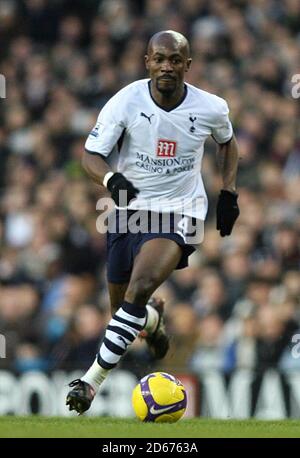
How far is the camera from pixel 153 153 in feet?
27.5

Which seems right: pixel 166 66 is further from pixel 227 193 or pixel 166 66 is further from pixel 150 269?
pixel 150 269

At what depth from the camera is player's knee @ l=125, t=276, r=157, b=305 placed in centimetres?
795

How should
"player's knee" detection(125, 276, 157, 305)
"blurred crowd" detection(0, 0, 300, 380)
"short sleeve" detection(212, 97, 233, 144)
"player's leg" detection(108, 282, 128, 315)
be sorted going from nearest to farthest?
"player's knee" detection(125, 276, 157, 305) < "short sleeve" detection(212, 97, 233, 144) < "player's leg" detection(108, 282, 128, 315) < "blurred crowd" detection(0, 0, 300, 380)

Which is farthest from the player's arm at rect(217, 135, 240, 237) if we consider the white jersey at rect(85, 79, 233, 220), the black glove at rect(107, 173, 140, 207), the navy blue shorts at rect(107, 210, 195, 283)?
the black glove at rect(107, 173, 140, 207)

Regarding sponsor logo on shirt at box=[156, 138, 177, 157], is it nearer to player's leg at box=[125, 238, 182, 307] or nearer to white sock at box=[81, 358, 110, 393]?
player's leg at box=[125, 238, 182, 307]

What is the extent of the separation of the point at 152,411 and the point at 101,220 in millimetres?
5864

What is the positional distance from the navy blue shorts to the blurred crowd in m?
2.56

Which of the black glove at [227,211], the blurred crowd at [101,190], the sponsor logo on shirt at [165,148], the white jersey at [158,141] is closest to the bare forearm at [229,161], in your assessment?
the black glove at [227,211]

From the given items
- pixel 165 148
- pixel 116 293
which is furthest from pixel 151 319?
pixel 165 148

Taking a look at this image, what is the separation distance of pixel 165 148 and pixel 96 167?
0.48m

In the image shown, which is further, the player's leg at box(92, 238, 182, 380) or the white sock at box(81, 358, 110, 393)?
the white sock at box(81, 358, 110, 393)

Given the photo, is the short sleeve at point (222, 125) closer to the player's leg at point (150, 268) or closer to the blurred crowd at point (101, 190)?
the player's leg at point (150, 268)

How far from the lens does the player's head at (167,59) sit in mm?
8117

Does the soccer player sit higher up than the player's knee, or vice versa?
the soccer player
